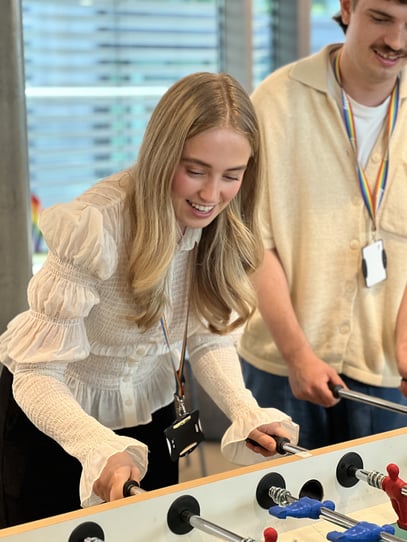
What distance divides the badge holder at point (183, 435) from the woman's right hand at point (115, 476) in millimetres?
214

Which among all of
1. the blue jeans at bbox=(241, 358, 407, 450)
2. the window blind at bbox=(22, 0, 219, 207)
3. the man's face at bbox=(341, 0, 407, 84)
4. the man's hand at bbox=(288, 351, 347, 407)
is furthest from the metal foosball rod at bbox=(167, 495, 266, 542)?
the window blind at bbox=(22, 0, 219, 207)

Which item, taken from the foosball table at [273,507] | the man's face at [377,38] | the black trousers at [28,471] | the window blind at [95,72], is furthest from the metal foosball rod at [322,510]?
the window blind at [95,72]

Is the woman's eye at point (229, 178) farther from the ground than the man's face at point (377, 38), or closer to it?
closer to it

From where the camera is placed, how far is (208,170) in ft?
6.28

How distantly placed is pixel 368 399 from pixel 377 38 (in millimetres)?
944

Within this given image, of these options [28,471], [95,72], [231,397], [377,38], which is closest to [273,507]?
[231,397]

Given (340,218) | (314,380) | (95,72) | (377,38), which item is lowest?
(314,380)

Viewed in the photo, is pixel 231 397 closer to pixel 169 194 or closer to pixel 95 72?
pixel 169 194

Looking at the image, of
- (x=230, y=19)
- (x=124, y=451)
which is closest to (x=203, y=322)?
(x=124, y=451)

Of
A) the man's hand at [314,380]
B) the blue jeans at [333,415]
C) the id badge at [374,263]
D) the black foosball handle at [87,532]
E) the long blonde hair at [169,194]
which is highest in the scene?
the long blonde hair at [169,194]

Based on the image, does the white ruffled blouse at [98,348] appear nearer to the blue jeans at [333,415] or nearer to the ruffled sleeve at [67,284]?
the ruffled sleeve at [67,284]

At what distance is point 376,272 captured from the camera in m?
2.55

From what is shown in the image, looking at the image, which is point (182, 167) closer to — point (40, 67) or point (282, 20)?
point (40, 67)

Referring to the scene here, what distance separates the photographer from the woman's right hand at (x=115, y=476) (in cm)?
169
